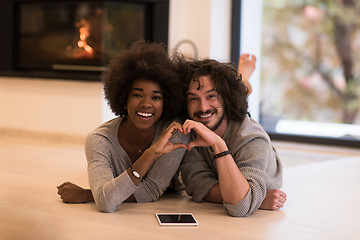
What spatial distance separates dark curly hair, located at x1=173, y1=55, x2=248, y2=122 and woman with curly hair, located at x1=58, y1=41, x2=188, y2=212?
72 millimetres

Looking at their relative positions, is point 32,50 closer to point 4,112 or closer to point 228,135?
point 4,112

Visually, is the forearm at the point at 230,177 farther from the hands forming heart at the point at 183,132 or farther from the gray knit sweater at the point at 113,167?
the gray knit sweater at the point at 113,167

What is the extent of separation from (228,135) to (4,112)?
3790 mm

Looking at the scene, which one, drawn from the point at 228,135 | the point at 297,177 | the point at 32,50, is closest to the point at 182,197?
the point at 228,135

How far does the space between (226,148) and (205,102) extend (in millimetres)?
274

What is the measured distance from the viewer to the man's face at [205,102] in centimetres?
264

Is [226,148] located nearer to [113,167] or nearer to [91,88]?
[113,167]

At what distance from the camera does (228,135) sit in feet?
8.93

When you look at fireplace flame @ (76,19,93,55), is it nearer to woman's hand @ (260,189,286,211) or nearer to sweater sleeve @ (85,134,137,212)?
sweater sleeve @ (85,134,137,212)

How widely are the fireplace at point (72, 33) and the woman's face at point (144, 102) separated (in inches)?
101

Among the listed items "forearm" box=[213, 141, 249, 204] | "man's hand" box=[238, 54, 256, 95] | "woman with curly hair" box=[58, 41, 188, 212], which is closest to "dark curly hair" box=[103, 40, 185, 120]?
"woman with curly hair" box=[58, 41, 188, 212]

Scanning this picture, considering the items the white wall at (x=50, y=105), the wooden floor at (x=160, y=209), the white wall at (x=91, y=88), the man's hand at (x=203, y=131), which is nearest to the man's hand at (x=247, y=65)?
the wooden floor at (x=160, y=209)

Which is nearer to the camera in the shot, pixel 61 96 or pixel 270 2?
pixel 61 96

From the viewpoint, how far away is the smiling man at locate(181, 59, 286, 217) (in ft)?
8.08
